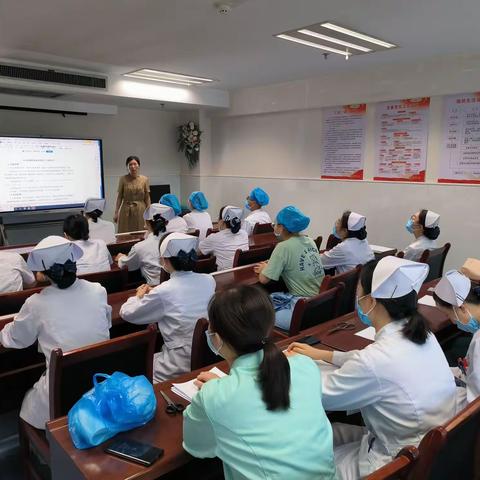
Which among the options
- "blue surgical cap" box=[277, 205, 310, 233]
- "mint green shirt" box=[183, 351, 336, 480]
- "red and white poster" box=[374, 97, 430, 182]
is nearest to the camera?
"mint green shirt" box=[183, 351, 336, 480]

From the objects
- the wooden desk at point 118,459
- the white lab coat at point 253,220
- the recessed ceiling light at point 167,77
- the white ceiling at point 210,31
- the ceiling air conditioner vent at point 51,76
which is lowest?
the wooden desk at point 118,459

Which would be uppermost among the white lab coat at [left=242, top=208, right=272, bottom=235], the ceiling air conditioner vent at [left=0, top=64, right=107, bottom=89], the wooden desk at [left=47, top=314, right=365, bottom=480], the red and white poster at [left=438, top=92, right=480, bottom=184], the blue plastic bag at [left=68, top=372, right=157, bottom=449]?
the ceiling air conditioner vent at [left=0, top=64, right=107, bottom=89]

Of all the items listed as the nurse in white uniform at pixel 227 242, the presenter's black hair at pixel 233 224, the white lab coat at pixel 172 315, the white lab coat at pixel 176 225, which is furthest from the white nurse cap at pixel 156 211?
the white lab coat at pixel 172 315

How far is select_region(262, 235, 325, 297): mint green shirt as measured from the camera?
284 cm

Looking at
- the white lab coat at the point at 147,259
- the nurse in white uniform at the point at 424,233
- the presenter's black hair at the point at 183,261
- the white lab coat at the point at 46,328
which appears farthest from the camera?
the nurse in white uniform at the point at 424,233

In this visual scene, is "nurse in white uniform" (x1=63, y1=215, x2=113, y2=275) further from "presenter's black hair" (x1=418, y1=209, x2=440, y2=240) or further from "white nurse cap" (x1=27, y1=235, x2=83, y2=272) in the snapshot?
"presenter's black hair" (x1=418, y1=209, x2=440, y2=240)

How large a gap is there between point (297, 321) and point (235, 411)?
1.19m

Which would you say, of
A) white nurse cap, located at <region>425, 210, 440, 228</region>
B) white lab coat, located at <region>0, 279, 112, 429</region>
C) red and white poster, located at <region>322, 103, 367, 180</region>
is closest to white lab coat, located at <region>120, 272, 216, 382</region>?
white lab coat, located at <region>0, 279, 112, 429</region>

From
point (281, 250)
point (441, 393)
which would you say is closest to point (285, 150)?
point (281, 250)

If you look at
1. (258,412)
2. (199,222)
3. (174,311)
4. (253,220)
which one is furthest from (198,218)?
(258,412)

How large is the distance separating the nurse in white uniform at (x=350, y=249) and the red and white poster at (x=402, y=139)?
2.02 meters

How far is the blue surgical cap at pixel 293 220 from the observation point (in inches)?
118

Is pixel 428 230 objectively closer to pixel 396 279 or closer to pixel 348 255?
pixel 348 255

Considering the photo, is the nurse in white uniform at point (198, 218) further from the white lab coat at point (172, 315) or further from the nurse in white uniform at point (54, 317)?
the nurse in white uniform at point (54, 317)
